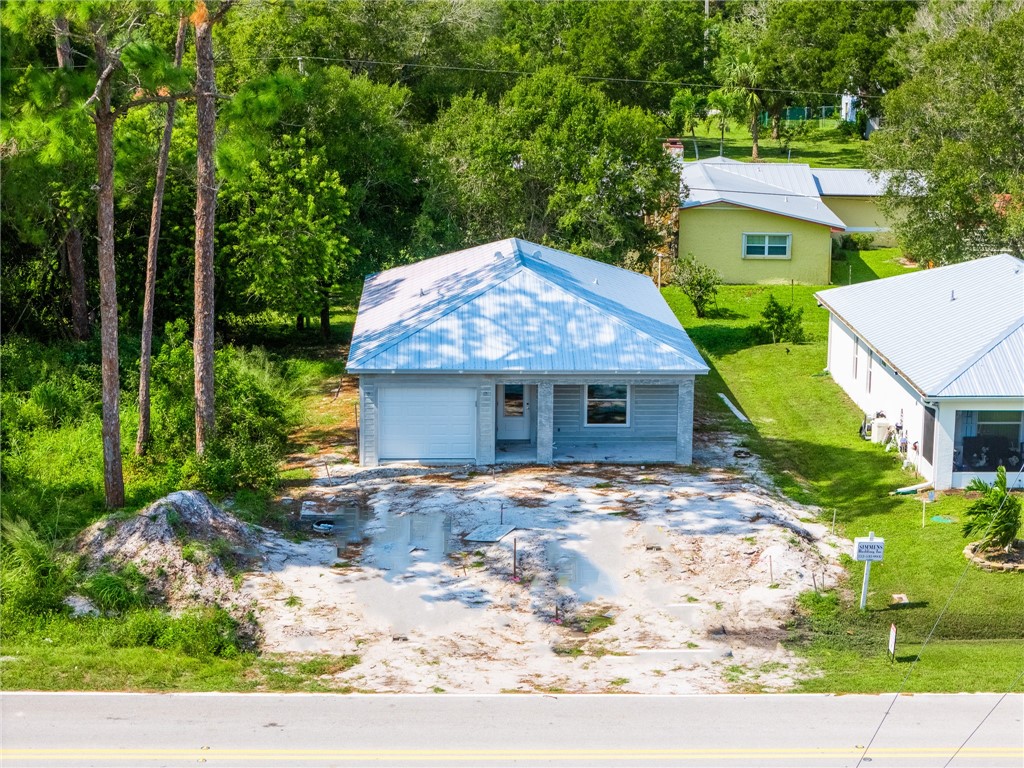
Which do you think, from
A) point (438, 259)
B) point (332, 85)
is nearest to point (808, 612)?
point (438, 259)

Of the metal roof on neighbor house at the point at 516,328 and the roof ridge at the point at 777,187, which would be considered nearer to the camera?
the metal roof on neighbor house at the point at 516,328

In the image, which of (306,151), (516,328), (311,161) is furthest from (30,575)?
(306,151)

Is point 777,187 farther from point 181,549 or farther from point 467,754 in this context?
point 467,754

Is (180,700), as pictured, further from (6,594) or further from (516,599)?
(516,599)

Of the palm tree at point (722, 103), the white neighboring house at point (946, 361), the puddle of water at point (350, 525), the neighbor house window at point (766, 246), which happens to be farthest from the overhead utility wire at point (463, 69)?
the puddle of water at point (350, 525)

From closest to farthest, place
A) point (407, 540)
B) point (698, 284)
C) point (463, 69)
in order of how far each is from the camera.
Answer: point (407, 540), point (698, 284), point (463, 69)

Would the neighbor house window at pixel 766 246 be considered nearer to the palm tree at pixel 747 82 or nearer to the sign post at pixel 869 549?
the palm tree at pixel 747 82
